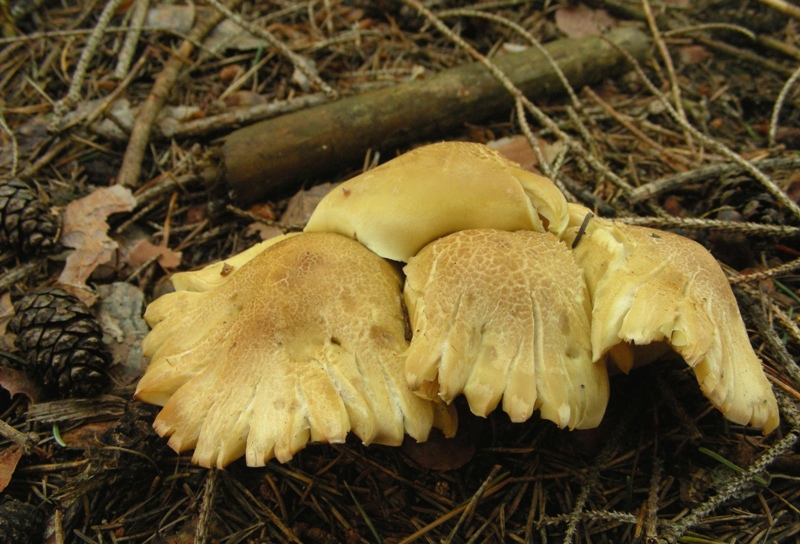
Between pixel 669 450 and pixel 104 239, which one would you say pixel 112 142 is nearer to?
pixel 104 239

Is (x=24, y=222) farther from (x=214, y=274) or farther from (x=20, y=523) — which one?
(x=20, y=523)

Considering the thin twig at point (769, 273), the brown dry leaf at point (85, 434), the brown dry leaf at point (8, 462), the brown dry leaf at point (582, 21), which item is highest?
the brown dry leaf at point (582, 21)

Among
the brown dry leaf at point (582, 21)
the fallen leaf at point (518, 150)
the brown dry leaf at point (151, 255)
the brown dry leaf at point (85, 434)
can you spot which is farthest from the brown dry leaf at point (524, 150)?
the brown dry leaf at point (85, 434)

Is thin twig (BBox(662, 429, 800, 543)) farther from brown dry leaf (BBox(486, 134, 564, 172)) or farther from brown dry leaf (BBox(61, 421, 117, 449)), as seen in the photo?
brown dry leaf (BBox(61, 421, 117, 449))

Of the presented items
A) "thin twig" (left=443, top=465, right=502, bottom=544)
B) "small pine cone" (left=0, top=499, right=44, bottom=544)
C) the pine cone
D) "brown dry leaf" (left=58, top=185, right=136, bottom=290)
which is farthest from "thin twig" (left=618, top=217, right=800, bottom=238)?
the pine cone

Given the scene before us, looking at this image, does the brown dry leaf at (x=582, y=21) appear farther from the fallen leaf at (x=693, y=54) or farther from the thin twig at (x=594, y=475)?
the thin twig at (x=594, y=475)
